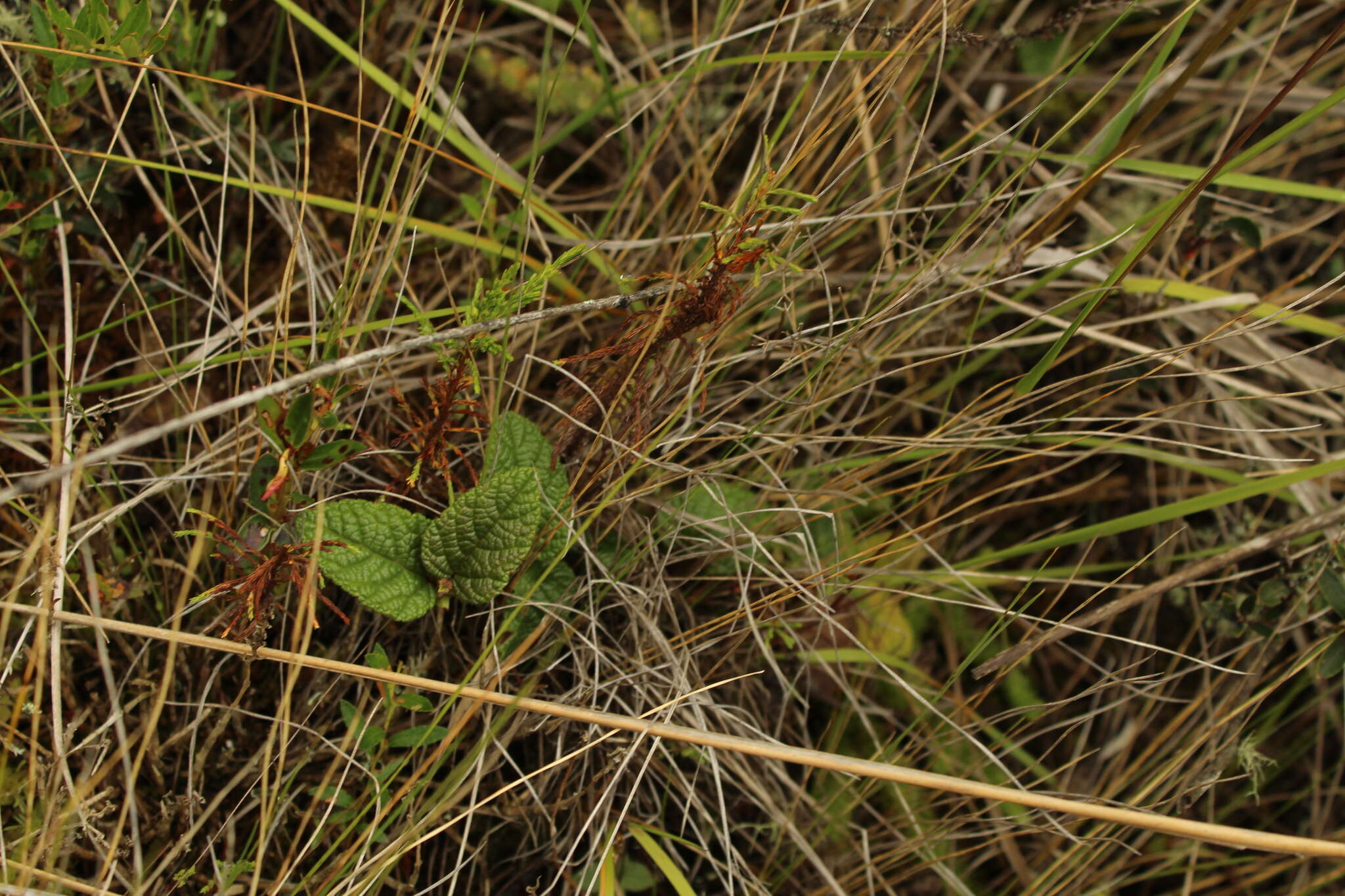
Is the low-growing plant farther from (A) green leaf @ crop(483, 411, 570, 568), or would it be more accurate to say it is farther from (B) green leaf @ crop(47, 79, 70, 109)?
(B) green leaf @ crop(47, 79, 70, 109)

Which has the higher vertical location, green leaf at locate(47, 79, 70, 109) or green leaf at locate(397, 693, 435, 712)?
green leaf at locate(47, 79, 70, 109)

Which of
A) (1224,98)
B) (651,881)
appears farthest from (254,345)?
(1224,98)

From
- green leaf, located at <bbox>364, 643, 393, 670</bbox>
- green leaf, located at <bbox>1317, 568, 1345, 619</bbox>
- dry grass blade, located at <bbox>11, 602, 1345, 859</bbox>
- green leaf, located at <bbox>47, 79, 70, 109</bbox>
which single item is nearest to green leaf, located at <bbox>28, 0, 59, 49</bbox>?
Answer: green leaf, located at <bbox>47, 79, 70, 109</bbox>

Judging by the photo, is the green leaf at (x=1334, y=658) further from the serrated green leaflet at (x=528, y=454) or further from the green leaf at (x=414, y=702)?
the green leaf at (x=414, y=702)

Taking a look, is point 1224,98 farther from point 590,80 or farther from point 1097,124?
point 590,80

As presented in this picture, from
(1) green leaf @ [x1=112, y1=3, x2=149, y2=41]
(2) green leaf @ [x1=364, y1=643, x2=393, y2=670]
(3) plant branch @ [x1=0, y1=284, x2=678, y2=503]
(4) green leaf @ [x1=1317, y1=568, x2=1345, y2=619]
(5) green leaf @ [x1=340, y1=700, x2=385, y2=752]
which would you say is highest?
(1) green leaf @ [x1=112, y1=3, x2=149, y2=41]

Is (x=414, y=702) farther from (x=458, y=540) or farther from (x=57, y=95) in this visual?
(x=57, y=95)

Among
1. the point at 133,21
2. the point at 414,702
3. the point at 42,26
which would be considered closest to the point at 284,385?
the point at 414,702
